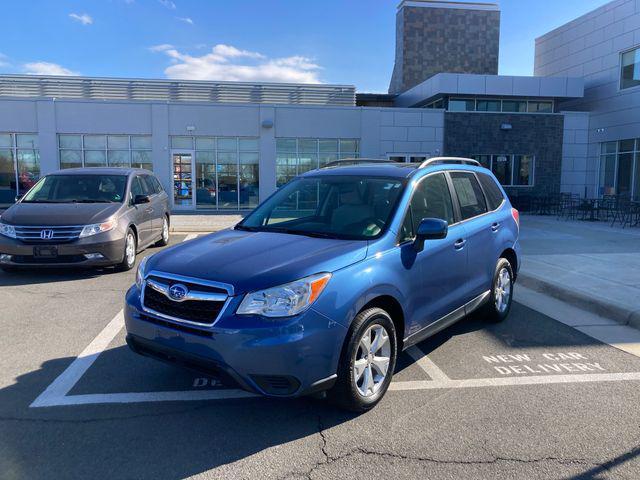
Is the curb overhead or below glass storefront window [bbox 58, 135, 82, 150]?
below

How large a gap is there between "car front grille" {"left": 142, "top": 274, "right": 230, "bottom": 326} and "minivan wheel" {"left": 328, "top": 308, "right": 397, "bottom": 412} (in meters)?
0.90

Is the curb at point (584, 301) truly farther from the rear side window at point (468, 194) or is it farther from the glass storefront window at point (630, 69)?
the glass storefront window at point (630, 69)

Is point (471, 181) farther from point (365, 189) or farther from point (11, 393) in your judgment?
point (11, 393)

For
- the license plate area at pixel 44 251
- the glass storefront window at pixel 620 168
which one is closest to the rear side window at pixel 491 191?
the license plate area at pixel 44 251

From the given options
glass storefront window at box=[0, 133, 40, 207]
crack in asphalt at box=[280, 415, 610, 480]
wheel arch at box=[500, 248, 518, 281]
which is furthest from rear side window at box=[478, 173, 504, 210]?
glass storefront window at box=[0, 133, 40, 207]

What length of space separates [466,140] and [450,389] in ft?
69.2

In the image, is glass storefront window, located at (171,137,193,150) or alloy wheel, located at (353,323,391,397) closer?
alloy wheel, located at (353,323,391,397)

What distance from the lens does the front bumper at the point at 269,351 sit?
317cm

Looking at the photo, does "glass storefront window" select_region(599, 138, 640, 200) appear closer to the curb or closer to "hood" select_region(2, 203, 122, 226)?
the curb

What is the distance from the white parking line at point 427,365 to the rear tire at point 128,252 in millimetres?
5475

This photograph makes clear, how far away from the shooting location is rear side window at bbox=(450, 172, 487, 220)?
516 cm

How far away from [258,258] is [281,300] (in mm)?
482

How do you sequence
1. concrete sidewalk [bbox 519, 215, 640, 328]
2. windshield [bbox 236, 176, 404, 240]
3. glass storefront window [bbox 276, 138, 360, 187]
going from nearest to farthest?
windshield [bbox 236, 176, 404, 240] < concrete sidewalk [bbox 519, 215, 640, 328] < glass storefront window [bbox 276, 138, 360, 187]

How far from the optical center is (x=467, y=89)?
2356 cm
